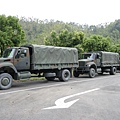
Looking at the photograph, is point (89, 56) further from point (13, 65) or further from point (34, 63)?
point (13, 65)

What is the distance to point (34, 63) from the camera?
12.1 metres

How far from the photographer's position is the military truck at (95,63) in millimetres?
17328

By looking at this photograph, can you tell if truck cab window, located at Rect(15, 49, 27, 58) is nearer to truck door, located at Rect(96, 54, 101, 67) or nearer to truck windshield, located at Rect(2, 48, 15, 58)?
truck windshield, located at Rect(2, 48, 15, 58)

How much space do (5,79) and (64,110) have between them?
5.88 m

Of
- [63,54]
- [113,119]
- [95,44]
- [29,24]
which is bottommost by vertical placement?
[113,119]

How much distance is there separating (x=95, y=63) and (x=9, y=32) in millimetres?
8544

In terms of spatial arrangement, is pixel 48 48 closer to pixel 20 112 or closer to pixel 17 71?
pixel 17 71

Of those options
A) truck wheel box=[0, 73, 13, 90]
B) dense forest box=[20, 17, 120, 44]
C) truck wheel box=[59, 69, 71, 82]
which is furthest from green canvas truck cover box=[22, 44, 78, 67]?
dense forest box=[20, 17, 120, 44]

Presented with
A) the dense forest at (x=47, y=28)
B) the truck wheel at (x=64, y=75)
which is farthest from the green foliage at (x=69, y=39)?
the dense forest at (x=47, y=28)

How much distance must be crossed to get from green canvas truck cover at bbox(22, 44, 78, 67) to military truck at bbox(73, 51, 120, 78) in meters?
2.07

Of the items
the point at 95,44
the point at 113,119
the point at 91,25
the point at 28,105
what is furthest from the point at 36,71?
the point at 91,25

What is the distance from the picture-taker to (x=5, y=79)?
10.7 metres

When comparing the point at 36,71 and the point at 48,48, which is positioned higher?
the point at 48,48

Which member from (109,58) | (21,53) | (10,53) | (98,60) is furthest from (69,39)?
(10,53)
